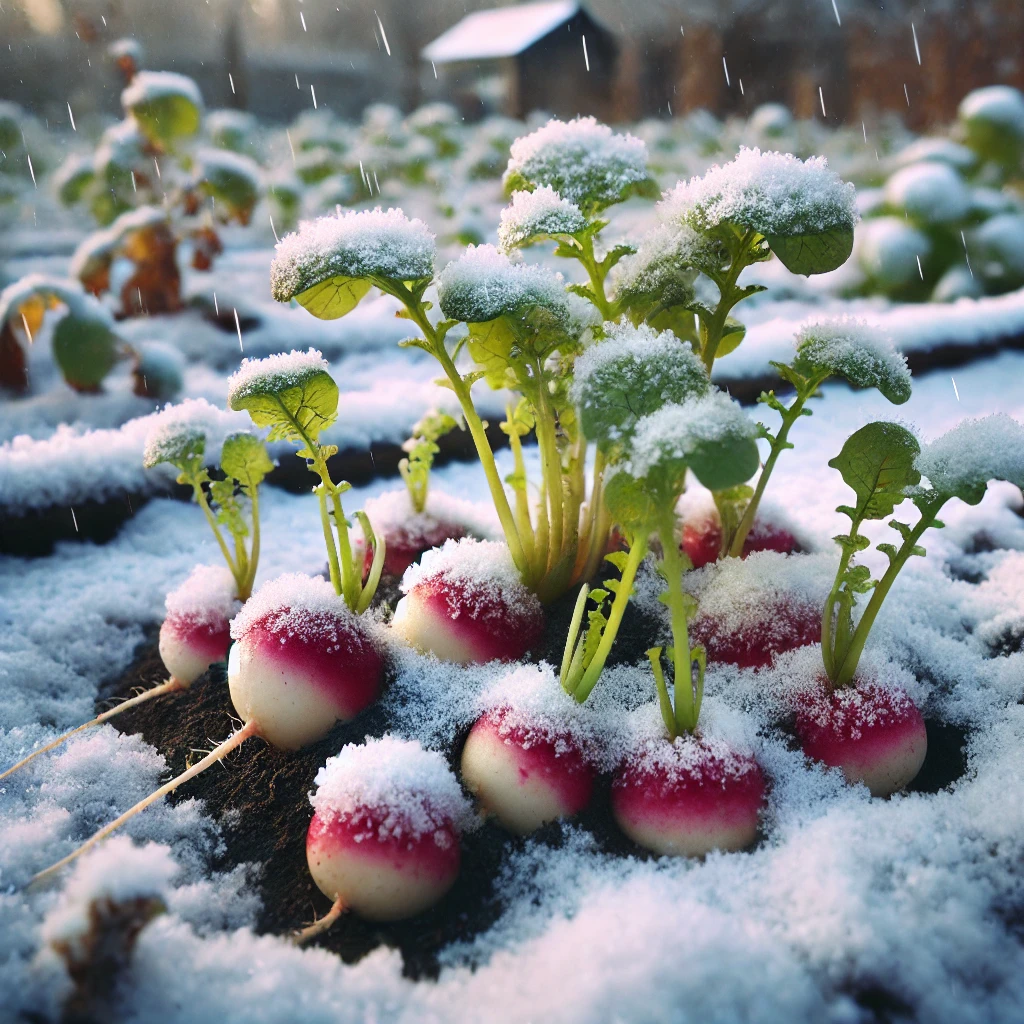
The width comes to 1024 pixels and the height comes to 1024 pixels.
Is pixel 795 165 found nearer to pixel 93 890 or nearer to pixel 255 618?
pixel 255 618

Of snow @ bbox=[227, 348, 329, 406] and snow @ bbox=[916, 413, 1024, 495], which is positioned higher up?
snow @ bbox=[227, 348, 329, 406]

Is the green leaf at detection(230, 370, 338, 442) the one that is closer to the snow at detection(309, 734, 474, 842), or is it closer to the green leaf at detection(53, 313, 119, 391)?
the snow at detection(309, 734, 474, 842)

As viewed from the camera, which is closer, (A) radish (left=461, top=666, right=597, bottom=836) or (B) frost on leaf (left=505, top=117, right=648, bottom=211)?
(A) radish (left=461, top=666, right=597, bottom=836)

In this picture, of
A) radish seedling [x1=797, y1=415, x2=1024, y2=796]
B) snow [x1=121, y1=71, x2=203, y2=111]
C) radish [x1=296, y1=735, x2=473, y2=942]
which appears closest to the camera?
radish [x1=296, y1=735, x2=473, y2=942]

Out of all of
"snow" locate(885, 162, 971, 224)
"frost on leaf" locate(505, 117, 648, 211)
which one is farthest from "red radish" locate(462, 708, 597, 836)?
"snow" locate(885, 162, 971, 224)

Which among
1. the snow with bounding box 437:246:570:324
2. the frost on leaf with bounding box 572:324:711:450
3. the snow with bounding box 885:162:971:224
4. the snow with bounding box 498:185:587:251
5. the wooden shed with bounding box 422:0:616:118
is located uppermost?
the wooden shed with bounding box 422:0:616:118

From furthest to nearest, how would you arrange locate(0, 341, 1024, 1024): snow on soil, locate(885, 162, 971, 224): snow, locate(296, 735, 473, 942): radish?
locate(885, 162, 971, 224): snow → locate(296, 735, 473, 942): radish → locate(0, 341, 1024, 1024): snow on soil

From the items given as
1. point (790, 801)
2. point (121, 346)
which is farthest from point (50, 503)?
point (790, 801)
